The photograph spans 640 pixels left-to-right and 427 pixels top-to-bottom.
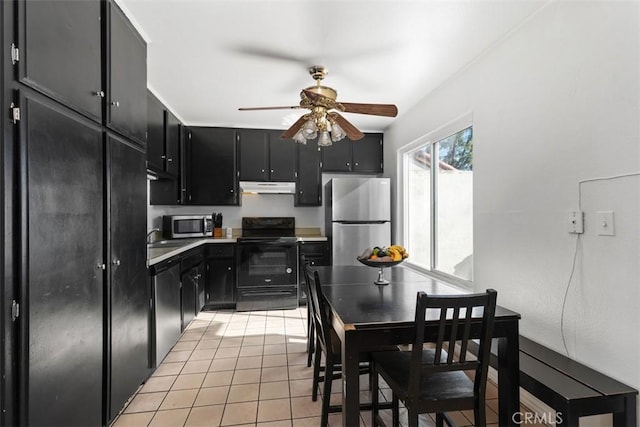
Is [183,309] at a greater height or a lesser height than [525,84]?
lesser

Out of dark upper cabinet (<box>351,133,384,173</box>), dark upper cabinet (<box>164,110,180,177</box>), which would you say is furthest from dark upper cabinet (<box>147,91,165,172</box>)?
dark upper cabinet (<box>351,133,384,173</box>)

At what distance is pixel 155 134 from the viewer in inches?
122

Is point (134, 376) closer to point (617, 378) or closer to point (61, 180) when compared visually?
point (61, 180)

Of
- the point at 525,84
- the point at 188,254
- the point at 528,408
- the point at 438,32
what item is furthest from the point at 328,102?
the point at 528,408

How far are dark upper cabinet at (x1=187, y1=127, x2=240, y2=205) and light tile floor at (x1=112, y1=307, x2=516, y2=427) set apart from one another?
1.73 meters

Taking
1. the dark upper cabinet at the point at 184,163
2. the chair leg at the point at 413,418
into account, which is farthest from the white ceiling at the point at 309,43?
the chair leg at the point at 413,418

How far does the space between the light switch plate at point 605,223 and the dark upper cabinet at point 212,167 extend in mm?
3733

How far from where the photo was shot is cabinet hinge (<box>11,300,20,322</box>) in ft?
3.61

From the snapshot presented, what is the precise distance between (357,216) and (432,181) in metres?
1.04

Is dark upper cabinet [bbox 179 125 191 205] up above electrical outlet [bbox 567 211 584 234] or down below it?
above

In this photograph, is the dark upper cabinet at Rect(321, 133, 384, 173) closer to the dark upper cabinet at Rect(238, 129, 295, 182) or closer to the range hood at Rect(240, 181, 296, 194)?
the dark upper cabinet at Rect(238, 129, 295, 182)

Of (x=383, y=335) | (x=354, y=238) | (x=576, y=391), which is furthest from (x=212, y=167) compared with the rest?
(x=576, y=391)

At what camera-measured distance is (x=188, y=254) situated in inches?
127

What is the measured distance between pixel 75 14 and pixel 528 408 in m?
3.29
